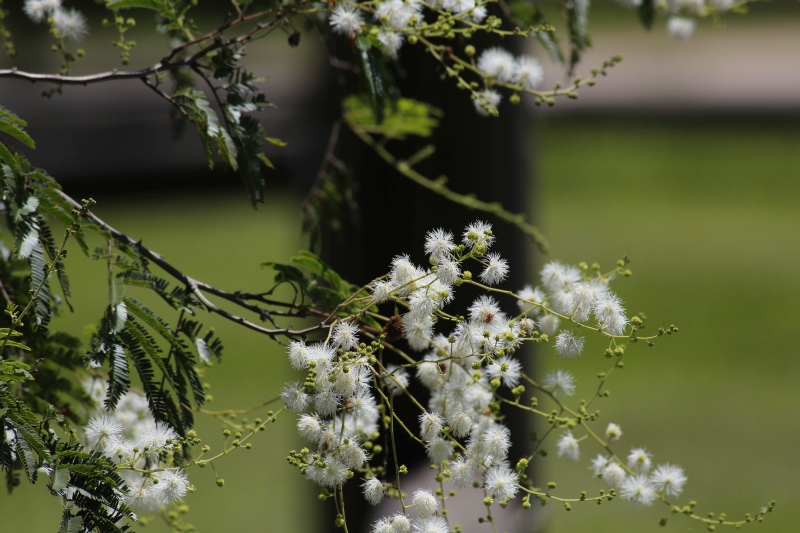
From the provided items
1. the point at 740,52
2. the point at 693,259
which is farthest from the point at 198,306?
the point at 740,52

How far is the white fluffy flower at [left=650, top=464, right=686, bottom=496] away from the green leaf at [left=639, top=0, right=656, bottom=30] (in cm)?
42

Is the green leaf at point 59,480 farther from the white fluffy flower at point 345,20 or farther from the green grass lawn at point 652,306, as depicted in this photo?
the green grass lawn at point 652,306

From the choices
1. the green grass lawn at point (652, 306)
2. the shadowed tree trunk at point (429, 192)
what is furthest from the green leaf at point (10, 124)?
the green grass lawn at point (652, 306)

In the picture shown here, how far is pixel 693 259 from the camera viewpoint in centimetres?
440

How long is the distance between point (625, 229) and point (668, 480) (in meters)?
4.09

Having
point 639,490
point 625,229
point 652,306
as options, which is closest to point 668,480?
point 639,490

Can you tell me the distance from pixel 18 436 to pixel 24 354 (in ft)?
0.45

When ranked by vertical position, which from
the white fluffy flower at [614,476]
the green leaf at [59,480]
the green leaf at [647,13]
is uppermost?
the green leaf at [647,13]

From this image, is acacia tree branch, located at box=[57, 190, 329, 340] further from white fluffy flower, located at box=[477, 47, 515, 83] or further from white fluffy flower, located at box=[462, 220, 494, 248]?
white fluffy flower, located at box=[477, 47, 515, 83]

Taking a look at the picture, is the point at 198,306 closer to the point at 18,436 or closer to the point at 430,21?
the point at 18,436

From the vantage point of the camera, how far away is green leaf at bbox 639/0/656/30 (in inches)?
34.0

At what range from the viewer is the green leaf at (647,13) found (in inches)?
34.0

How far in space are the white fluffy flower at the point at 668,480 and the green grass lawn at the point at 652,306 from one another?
1.72 feet

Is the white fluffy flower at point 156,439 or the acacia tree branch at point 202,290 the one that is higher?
the acacia tree branch at point 202,290
